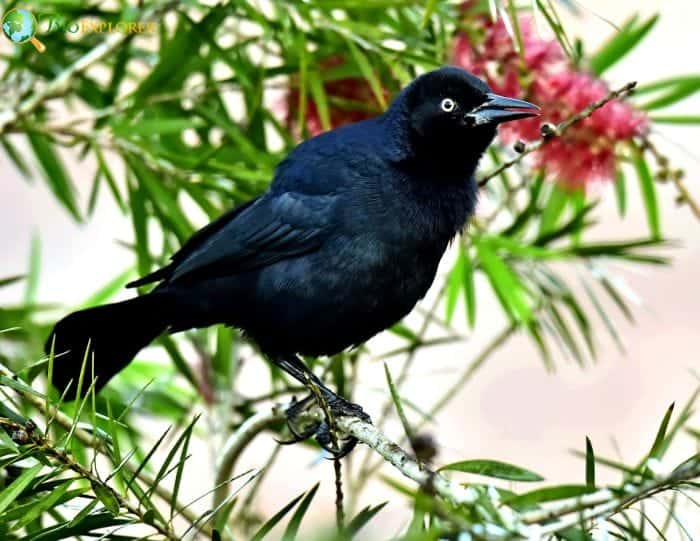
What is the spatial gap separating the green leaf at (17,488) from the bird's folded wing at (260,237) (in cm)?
107

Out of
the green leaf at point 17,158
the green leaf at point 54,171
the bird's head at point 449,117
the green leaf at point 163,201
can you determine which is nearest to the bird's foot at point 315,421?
the green leaf at point 163,201

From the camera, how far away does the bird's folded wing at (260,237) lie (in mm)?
2508

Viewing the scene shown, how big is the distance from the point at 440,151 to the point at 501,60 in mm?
230

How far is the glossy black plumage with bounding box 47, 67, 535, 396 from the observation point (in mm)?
2416

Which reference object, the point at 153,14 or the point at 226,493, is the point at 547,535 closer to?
the point at 226,493

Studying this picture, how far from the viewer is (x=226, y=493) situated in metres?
2.63

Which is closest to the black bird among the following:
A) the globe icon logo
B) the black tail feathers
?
the black tail feathers

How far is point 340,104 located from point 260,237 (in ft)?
1.47

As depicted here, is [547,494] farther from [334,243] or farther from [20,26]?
[20,26]

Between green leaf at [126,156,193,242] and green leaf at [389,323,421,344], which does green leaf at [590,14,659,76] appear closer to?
green leaf at [389,323,421,344]

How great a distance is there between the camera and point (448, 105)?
8.30 feet

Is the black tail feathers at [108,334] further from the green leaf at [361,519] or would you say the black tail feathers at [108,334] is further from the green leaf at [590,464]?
the green leaf at [590,464]

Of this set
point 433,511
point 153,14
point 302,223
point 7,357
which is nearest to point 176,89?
point 153,14

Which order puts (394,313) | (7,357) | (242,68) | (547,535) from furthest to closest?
(7,357), (242,68), (394,313), (547,535)
